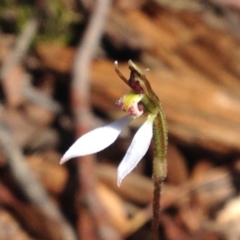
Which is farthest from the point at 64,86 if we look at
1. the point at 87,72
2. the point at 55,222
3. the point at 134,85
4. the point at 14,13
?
the point at 134,85

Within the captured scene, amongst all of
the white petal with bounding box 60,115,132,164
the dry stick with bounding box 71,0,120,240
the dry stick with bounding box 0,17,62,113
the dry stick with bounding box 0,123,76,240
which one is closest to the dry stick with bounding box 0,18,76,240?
the dry stick with bounding box 0,123,76,240

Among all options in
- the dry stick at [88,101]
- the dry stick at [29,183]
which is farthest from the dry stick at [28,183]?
the dry stick at [88,101]

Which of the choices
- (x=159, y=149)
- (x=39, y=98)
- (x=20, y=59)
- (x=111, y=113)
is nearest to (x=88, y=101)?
(x=111, y=113)

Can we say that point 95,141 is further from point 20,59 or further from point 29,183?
point 20,59

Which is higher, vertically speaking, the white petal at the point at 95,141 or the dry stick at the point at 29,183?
the white petal at the point at 95,141

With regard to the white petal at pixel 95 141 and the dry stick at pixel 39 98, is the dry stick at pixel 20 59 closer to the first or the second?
the dry stick at pixel 39 98

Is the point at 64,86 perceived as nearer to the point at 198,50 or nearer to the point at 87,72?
the point at 87,72
